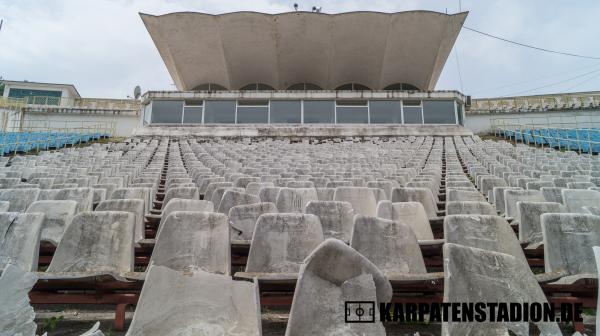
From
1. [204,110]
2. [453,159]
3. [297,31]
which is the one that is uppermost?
[297,31]

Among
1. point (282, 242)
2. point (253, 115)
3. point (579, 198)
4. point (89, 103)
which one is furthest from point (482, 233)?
point (89, 103)

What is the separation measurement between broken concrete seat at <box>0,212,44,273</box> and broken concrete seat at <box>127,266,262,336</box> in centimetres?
139

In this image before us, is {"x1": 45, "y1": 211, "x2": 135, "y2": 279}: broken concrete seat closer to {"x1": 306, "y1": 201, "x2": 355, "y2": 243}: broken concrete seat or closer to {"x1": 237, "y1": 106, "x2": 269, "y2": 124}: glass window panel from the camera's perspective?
{"x1": 306, "y1": 201, "x2": 355, "y2": 243}: broken concrete seat

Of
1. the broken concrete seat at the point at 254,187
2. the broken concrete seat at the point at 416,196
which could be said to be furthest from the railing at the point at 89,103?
the broken concrete seat at the point at 416,196

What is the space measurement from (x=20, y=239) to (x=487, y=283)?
3278 millimetres

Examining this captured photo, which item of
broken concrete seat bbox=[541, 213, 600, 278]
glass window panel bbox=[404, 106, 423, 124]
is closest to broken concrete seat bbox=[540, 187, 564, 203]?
broken concrete seat bbox=[541, 213, 600, 278]

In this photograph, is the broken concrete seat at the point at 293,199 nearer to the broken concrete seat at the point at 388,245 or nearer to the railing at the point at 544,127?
the broken concrete seat at the point at 388,245

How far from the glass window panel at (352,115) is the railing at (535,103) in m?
10.6

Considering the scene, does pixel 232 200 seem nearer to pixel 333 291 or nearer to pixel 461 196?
pixel 333 291

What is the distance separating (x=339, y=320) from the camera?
189 centimetres

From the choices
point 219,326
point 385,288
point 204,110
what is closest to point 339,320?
point 385,288

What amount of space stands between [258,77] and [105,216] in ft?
98.7

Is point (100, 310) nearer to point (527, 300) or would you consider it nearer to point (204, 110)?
point (527, 300)

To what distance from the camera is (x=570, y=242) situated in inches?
116
